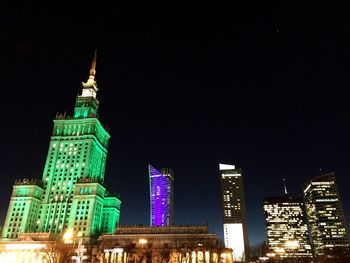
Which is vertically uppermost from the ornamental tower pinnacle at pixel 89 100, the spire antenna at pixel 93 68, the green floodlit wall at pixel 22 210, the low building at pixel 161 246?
the spire antenna at pixel 93 68

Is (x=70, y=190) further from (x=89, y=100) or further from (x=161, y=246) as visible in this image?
(x=89, y=100)

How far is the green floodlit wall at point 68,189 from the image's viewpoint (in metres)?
128

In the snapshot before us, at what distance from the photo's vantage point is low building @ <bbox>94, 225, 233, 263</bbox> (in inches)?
3997

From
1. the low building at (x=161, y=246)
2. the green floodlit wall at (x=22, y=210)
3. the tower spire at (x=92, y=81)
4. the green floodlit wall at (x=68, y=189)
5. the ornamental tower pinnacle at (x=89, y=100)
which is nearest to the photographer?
the low building at (x=161, y=246)

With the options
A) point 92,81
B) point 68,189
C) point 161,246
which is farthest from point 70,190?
point 92,81

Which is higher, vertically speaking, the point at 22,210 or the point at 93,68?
the point at 93,68

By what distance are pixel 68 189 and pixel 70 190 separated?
103 cm

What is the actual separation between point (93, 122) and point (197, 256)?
81.9 metres

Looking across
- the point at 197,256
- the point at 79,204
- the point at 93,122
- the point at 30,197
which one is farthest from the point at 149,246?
the point at 93,122

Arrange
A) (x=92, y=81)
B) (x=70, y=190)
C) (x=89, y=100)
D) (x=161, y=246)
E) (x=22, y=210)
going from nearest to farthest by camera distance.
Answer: (x=161, y=246)
(x=22, y=210)
(x=70, y=190)
(x=89, y=100)
(x=92, y=81)

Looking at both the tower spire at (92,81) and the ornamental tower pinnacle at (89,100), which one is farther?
the tower spire at (92,81)

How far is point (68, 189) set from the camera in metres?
137

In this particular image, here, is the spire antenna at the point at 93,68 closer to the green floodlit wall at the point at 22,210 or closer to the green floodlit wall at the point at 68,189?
the green floodlit wall at the point at 68,189

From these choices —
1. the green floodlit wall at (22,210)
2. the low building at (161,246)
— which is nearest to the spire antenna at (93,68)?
the green floodlit wall at (22,210)
